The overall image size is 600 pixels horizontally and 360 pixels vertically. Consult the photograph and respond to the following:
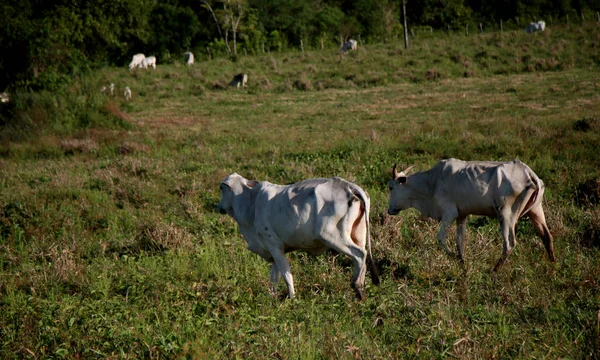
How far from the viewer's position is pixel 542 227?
7.44 meters

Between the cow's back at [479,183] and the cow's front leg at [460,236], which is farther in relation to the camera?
the cow's front leg at [460,236]

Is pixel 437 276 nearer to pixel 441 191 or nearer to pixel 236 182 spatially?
pixel 441 191

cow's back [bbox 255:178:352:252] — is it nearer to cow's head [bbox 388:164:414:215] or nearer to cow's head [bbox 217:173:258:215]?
cow's head [bbox 217:173:258:215]

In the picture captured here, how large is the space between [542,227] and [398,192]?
2.02 m

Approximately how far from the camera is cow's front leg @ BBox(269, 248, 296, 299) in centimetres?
646

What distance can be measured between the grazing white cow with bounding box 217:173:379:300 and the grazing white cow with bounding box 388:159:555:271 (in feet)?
5.61

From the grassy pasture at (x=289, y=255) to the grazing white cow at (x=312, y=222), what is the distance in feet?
1.29

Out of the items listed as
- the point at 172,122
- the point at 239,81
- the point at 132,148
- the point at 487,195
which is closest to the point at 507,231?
the point at 487,195

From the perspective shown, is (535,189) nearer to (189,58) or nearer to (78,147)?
(78,147)

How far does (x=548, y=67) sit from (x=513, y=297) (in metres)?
27.0

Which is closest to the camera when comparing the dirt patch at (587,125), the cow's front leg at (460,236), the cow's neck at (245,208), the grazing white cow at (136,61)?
the cow's neck at (245,208)

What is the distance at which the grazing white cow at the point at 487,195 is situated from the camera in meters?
7.26

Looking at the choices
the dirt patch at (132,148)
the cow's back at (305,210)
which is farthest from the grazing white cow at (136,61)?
the cow's back at (305,210)

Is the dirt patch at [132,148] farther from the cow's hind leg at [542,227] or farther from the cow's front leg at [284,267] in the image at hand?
the cow's hind leg at [542,227]
